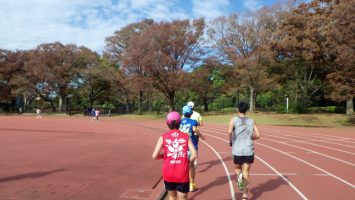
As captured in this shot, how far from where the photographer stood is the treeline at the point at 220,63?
126 feet

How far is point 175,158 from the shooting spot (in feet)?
15.7

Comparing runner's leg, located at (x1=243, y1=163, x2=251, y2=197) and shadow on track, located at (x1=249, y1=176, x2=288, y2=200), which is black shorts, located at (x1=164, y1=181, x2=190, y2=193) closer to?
runner's leg, located at (x1=243, y1=163, x2=251, y2=197)

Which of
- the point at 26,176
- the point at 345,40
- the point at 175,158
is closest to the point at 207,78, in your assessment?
the point at 345,40

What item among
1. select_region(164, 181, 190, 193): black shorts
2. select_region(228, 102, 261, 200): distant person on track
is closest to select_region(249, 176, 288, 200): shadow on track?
select_region(228, 102, 261, 200): distant person on track

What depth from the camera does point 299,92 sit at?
1881 inches

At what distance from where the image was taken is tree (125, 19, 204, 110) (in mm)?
46619

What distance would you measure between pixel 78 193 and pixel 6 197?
1176 mm

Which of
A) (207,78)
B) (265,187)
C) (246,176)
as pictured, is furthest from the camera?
(207,78)

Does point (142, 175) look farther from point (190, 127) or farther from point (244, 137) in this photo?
point (244, 137)

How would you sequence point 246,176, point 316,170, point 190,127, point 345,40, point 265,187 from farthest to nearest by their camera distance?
point 345,40
point 316,170
point 265,187
point 190,127
point 246,176

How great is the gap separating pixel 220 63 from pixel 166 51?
8.07 m

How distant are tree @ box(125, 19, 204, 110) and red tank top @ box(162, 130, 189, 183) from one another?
41.4 meters

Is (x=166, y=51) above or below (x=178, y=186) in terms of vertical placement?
above

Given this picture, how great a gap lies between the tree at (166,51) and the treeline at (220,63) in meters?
0.12
